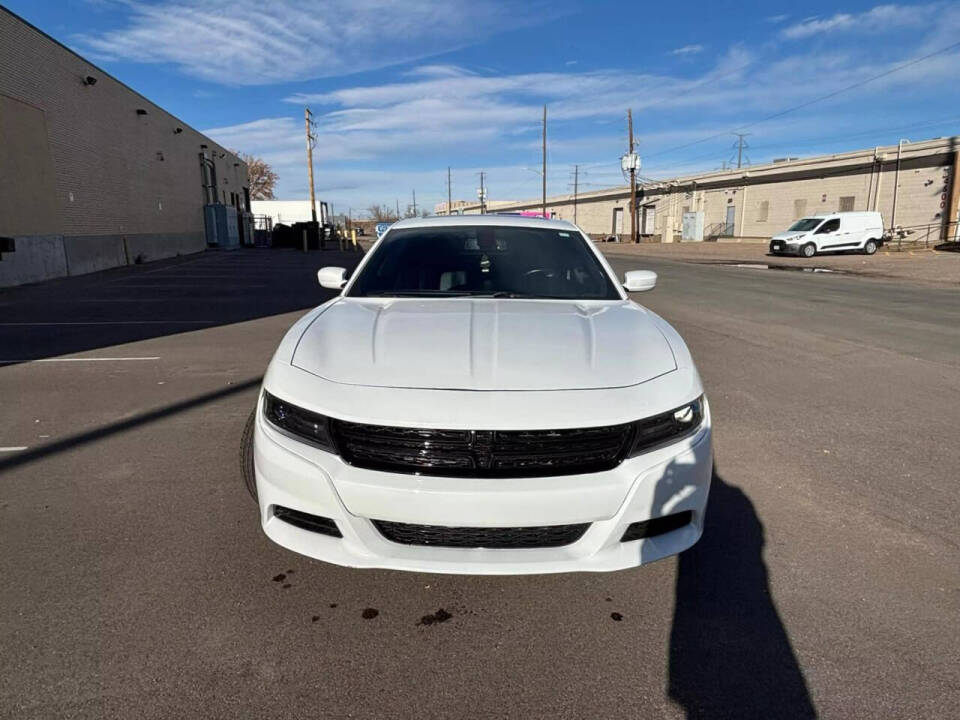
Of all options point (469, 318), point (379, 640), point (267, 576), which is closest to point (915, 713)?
point (379, 640)

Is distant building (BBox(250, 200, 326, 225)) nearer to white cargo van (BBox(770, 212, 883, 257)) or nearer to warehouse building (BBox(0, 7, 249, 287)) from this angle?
warehouse building (BBox(0, 7, 249, 287))

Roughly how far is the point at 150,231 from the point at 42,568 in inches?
1157

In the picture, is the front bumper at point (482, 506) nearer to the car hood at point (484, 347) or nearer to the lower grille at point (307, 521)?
the lower grille at point (307, 521)

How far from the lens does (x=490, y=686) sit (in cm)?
211

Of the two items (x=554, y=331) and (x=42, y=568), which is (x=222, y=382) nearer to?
(x=42, y=568)

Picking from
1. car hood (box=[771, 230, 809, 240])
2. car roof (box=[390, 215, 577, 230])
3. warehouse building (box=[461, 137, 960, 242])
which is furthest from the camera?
warehouse building (box=[461, 137, 960, 242])

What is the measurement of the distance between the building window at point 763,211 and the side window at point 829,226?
15.6 meters

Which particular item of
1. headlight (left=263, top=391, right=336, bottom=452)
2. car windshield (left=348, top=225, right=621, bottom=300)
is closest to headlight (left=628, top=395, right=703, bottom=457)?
headlight (left=263, top=391, right=336, bottom=452)

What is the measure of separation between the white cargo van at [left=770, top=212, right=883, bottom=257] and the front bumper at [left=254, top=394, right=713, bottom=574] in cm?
3079

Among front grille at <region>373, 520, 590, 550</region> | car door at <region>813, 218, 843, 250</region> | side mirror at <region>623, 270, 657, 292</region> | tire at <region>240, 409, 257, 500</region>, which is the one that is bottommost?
tire at <region>240, 409, 257, 500</region>

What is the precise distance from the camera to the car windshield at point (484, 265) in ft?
12.3

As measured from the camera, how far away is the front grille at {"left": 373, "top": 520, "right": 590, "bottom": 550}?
2232 millimetres

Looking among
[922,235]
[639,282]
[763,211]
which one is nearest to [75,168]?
[639,282]

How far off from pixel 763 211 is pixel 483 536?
48.1 m
